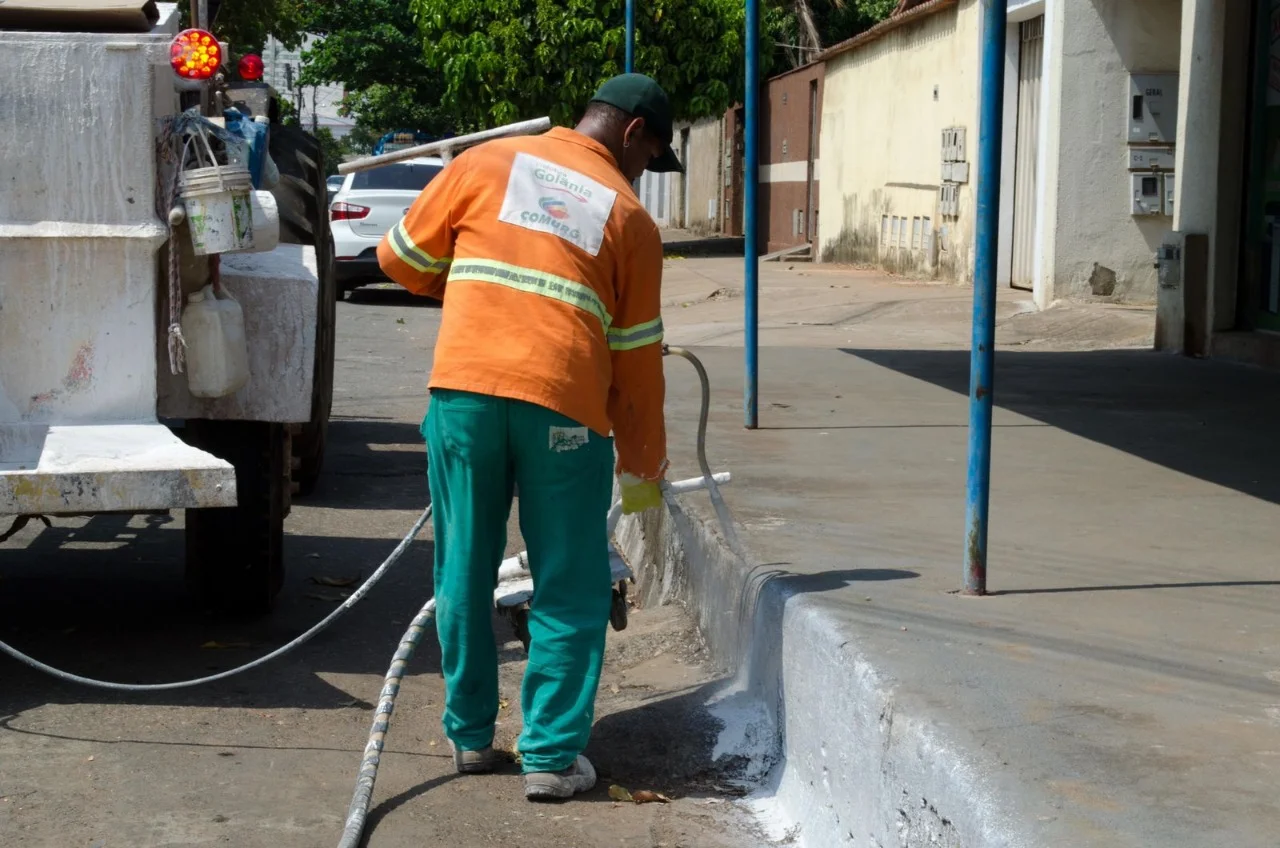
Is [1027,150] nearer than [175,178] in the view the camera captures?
No

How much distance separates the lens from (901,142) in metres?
20.4

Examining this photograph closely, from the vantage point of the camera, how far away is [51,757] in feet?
13.6

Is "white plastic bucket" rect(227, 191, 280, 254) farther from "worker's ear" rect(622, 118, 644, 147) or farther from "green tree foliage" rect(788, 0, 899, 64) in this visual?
"green tree foliage" rect(788, 0, 899, 64)

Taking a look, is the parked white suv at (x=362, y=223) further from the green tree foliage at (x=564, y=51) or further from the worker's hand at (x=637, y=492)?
the worker's hand at (x=637, y=492)

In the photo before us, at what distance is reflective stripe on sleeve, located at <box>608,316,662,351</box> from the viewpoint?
3.99 metres

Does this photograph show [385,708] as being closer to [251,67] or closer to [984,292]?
[984,292]

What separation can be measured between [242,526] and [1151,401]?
5017 millimetres

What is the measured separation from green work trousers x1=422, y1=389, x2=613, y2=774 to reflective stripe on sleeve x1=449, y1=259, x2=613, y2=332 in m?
0.26

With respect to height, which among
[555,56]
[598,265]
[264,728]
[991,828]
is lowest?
[264,728]

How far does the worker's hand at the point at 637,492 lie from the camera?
13.6 ft

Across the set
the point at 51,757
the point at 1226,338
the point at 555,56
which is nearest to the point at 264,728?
the point at 51,757

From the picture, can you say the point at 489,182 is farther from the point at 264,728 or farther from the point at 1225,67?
the point at 1225,67

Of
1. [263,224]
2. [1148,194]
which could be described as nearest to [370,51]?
[1148,194]

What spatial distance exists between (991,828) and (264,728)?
2328 mm
